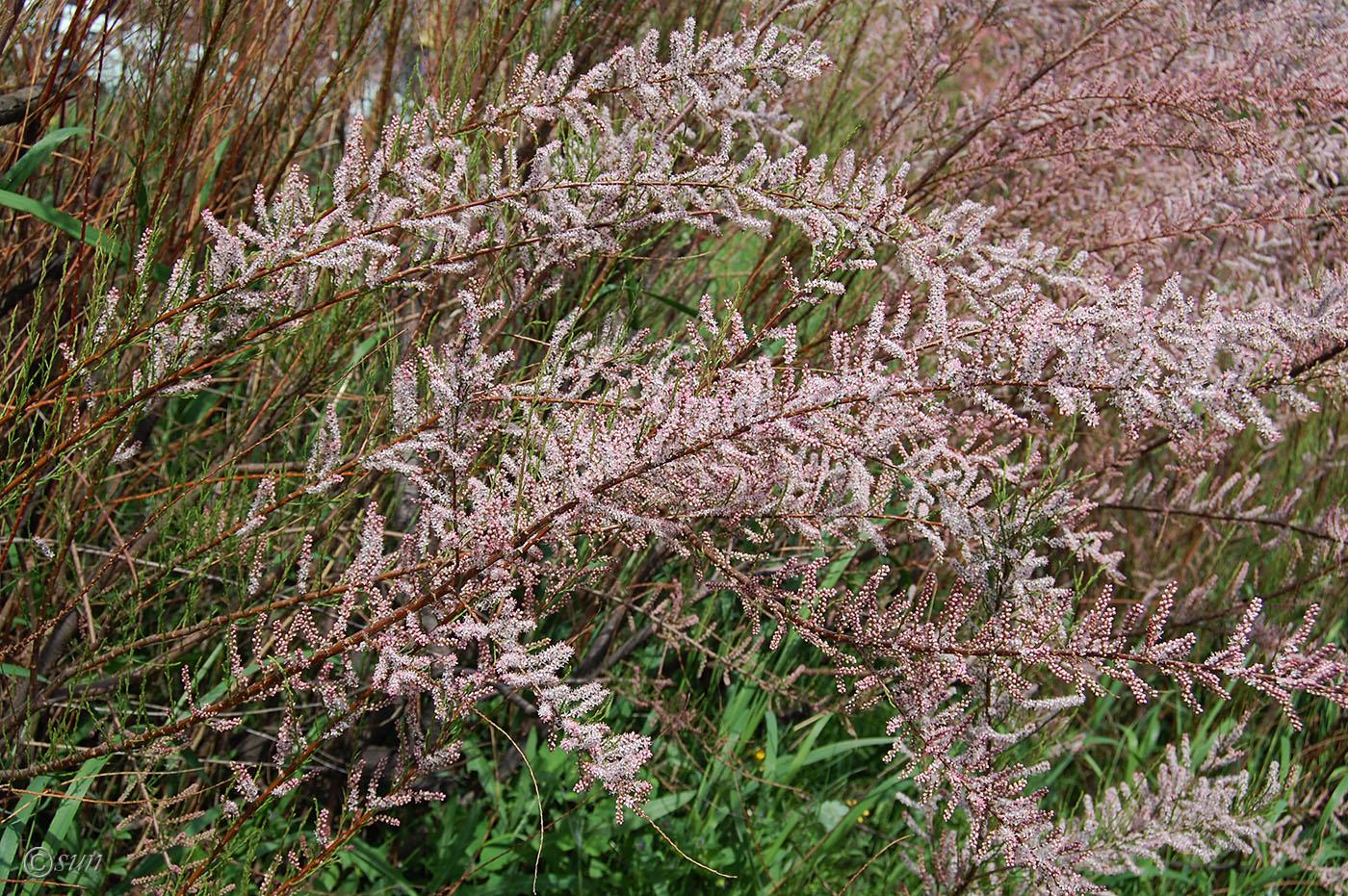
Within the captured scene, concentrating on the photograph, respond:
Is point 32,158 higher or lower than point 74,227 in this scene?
higher

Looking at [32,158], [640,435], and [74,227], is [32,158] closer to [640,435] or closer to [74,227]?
[74,227]

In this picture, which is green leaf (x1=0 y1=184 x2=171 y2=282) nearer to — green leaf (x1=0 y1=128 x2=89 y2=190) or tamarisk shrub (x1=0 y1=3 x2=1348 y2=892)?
green leaf (x1=0 y1=128 x2=89 y2=190)

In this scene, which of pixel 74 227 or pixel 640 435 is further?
pixel 74 227

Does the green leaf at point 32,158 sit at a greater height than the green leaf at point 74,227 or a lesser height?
greater

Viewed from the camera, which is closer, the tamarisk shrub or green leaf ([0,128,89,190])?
the tamarisk shrub

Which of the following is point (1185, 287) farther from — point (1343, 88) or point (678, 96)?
point (678, 96)

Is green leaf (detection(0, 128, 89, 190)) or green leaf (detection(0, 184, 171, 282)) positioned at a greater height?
green leaf (detection(0, 128, 89, 190))

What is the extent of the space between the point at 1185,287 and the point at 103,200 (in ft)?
8.80

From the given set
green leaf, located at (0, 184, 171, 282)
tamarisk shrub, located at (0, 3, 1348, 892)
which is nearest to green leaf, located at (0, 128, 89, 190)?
green leaf, located at (0, 184, 171, 282)

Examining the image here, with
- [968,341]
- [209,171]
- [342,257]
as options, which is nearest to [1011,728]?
[968,341]

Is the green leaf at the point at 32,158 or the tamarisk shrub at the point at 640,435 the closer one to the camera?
the tamarisk shrub at the point at 640,435

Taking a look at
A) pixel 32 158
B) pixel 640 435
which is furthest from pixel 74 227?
pixel 640 435

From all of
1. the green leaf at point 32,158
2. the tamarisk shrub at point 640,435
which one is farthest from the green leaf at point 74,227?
the tamarisk shrub at point 640,435

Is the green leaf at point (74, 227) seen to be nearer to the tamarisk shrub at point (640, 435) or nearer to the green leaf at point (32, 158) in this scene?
the green leaf at point (32, 158)
